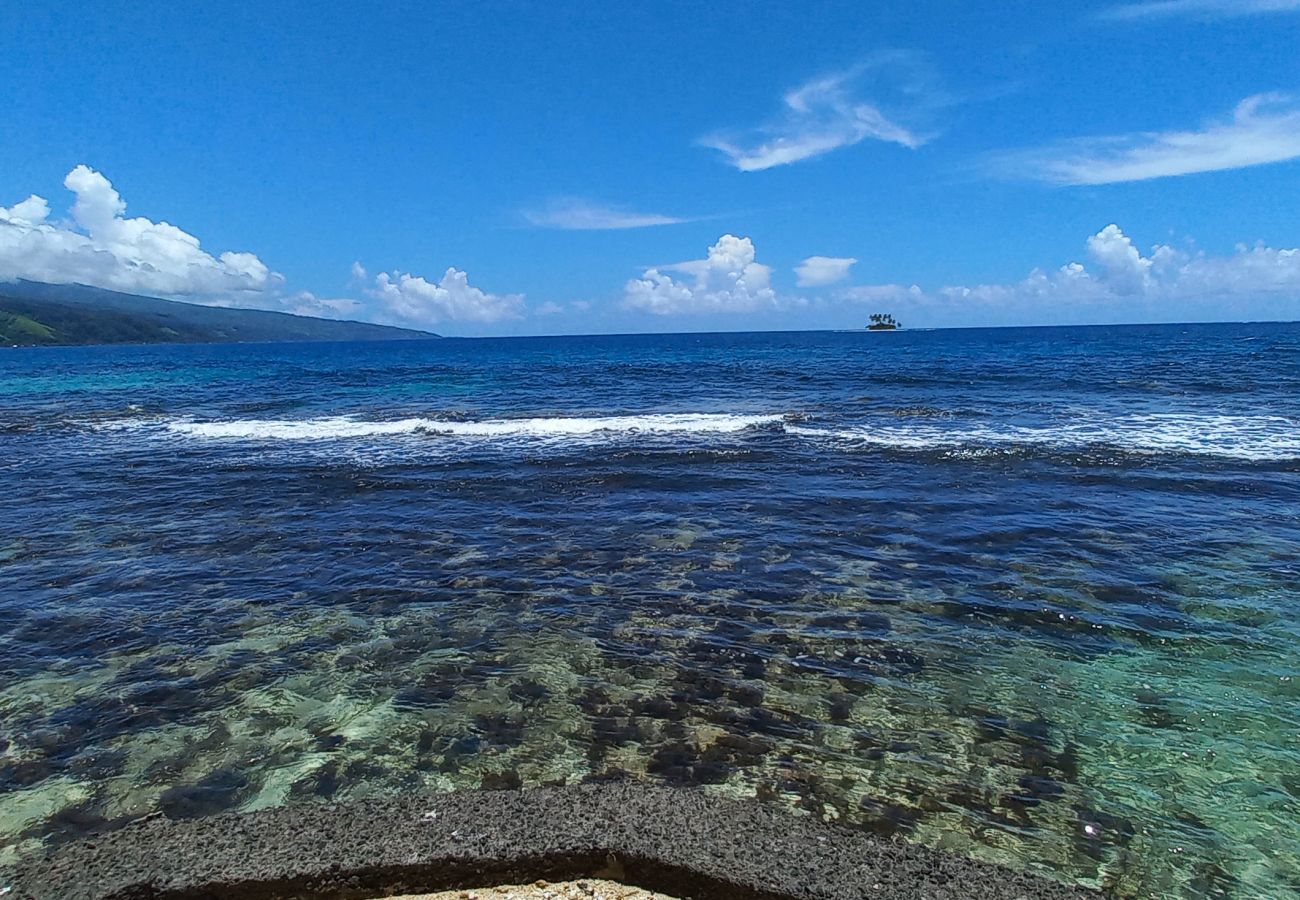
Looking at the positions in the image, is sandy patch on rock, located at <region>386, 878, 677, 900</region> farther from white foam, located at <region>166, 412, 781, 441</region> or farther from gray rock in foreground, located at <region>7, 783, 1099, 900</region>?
white foam, located at <region>166, 412, 781, 441</region>

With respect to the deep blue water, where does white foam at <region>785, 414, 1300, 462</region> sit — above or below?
above

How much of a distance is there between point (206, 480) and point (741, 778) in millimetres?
16630

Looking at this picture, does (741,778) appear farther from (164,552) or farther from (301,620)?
(164,552)

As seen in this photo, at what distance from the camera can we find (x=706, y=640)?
7.97 meters

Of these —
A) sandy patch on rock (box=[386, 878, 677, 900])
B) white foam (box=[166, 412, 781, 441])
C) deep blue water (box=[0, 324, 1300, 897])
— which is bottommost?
deep blue water (box=[0, 324, 1300, 897])

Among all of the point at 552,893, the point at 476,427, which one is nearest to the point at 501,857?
the point at 552,893

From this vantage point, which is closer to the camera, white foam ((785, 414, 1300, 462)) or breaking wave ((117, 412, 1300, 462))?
white foam ((785, 414, 1300, 462))

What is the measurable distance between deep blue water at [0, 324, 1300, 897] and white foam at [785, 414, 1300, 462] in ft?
1.58

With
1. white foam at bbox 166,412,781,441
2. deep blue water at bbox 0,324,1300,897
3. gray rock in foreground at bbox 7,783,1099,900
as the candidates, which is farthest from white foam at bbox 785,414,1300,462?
gray rock in foreground at bbox 7,783,1099,900

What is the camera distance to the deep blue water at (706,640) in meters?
5.31

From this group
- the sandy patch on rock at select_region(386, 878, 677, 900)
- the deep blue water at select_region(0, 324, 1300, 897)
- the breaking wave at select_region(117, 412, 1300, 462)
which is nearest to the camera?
the sandy patch on rock at select_region(386, 878, 677, 900)

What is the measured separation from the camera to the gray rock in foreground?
392 cm

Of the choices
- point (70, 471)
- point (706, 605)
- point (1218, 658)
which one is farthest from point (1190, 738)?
point (70, 471)

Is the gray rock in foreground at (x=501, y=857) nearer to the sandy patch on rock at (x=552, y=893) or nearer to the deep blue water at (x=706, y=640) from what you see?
the sandy patch on rock at (x=552, y=893)
